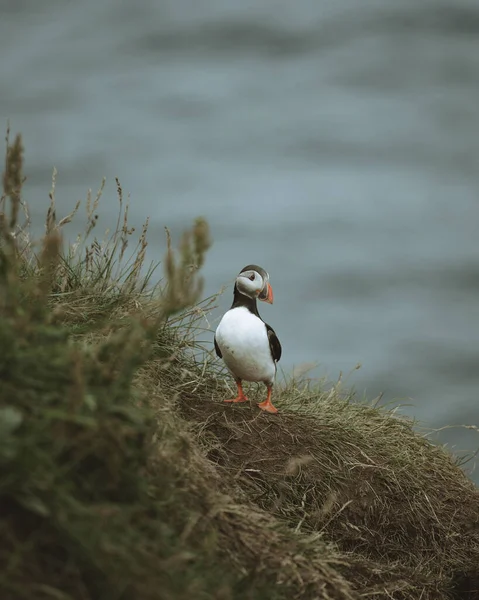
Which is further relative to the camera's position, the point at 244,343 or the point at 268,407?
the point at 268,407

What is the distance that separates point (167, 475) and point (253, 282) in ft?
6.96

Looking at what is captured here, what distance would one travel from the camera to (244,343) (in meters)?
4.98

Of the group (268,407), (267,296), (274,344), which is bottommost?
(268,407)

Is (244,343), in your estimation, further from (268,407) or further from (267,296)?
(268,407)

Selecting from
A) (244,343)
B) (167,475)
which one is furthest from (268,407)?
(167,475)

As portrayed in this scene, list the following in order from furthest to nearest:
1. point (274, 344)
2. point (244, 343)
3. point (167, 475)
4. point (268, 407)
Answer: point (268, 407)
point (274, 344)
point (244, 343)
point (167, 475)

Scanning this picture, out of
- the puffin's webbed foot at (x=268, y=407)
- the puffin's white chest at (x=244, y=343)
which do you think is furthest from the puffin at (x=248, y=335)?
the puffin's webbed foot at (x=268, y=407)

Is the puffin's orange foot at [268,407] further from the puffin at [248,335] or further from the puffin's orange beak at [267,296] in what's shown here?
the puffin's orange beak at [267,296]

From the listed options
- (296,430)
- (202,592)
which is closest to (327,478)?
(296,430)

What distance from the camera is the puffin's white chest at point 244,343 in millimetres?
4980

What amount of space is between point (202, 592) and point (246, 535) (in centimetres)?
59

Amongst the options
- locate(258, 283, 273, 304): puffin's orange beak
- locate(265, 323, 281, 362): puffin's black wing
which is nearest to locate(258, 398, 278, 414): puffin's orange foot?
locate(265, 323, 281, 362): puffin's black wing

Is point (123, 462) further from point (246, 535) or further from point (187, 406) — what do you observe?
point (187, 406)

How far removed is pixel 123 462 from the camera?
2797 millimetres
